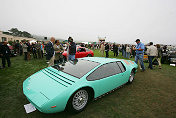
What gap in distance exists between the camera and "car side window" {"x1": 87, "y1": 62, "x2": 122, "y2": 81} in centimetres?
231

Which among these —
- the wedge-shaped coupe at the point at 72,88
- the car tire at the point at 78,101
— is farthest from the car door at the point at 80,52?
the car tire at the point at 78,101

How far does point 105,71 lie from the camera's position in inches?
103

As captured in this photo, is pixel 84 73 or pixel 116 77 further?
pixel 116 77

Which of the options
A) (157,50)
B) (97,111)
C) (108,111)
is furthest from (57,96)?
(157,50)

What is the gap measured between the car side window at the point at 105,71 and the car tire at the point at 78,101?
367 mm

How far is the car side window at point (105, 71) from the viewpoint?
7.58 feet

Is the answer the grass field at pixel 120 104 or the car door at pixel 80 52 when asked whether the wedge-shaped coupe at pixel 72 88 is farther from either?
the car door at pixel 80 52

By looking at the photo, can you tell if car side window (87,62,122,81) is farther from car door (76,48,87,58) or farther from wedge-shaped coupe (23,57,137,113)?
car door (76,48,87,58)

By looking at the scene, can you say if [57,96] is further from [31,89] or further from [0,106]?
[0,106]

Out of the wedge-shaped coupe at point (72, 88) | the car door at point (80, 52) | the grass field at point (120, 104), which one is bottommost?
the grass field at point (120, 104)

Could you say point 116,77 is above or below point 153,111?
above

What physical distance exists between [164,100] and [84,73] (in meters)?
2.60

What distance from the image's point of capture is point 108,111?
2.24 m

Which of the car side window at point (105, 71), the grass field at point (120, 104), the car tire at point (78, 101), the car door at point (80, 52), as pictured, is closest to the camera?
the car tire at point (78, 101)
